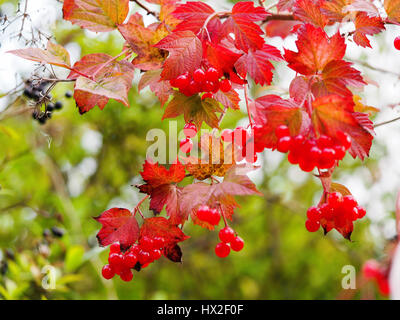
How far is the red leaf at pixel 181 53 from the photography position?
0.67m

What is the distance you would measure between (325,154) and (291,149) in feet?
0.18

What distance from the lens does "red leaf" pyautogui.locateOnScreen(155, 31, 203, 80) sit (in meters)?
0.67

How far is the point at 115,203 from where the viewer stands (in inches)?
82.0

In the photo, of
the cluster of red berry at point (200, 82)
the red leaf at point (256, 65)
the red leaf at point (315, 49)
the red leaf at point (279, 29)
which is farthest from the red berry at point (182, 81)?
the red leaf at point (279, 29)

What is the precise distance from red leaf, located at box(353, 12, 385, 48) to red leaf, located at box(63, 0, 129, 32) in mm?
500

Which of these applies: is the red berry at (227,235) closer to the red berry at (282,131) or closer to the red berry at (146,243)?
the red berry at (146,243)

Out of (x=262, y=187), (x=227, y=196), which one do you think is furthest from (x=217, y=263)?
(x=227, y=196)

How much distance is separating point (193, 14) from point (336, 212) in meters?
0.49

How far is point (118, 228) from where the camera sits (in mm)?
740

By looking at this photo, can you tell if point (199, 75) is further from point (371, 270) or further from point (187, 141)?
point (371, 270)

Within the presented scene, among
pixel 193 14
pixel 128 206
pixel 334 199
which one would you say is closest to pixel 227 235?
pixel 334 199

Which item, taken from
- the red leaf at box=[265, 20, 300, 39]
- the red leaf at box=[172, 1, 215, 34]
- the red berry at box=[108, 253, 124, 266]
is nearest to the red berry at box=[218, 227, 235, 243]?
the red berry at box=[108, 253, 124, 266]

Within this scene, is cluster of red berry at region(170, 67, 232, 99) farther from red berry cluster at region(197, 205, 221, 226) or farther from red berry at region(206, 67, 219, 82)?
red berry cluster at region(197, 205, 221, 226)

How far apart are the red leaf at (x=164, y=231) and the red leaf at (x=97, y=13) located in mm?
424
